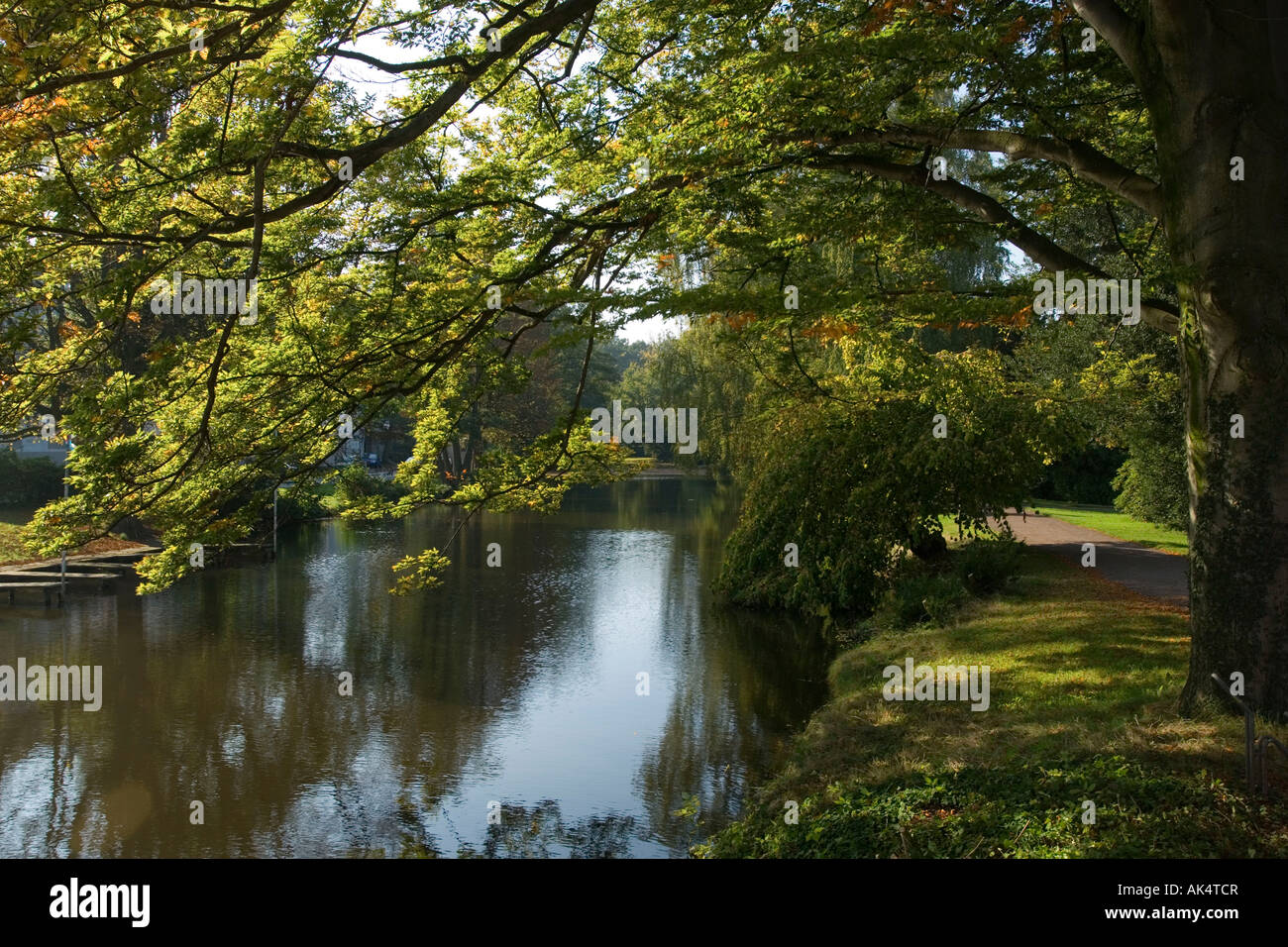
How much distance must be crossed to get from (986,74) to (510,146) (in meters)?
5.19

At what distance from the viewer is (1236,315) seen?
25.0ft

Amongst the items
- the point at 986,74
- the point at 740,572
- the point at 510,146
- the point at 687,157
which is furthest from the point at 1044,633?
the point at 510,146

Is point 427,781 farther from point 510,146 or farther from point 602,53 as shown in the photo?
point 602,53

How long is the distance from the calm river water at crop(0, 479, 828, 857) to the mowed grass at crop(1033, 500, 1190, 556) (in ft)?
33.7

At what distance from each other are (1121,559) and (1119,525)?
8.40 metres

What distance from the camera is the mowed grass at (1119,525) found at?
23.5 m
